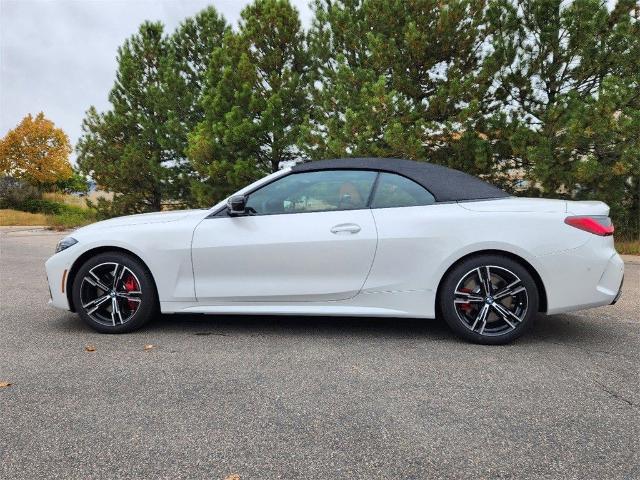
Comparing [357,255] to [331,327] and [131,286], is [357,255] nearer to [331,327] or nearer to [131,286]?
[331,327]

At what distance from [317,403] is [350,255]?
4.67 feet

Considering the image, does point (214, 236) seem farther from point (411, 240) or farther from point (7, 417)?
point (7, 417)

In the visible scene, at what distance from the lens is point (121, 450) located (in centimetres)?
232

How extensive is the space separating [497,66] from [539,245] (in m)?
8.53

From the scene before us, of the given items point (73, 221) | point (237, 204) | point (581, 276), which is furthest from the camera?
point (73, 221)

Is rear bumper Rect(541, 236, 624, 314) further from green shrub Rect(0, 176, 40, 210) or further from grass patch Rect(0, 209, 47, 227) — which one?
green shrub Rect(0, 176, 40, 210)

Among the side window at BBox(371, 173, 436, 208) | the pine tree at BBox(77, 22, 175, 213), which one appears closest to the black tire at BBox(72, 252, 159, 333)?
the side window at BBox(371, 173, 436, 208)

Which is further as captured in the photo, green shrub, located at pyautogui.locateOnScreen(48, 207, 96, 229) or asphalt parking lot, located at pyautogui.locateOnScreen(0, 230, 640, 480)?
green shrub, located at pyautogui.locateOnScreen(48, 207, 96, 229)

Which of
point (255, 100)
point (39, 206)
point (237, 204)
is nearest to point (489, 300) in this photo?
point (237, 204)

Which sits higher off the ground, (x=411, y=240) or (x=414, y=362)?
(x=411, y=240)

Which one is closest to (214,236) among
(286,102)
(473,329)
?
(473,329)

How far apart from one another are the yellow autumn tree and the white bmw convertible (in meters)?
40.4

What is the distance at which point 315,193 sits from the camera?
4.27 meters

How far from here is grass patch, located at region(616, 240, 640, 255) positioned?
33.4ft
